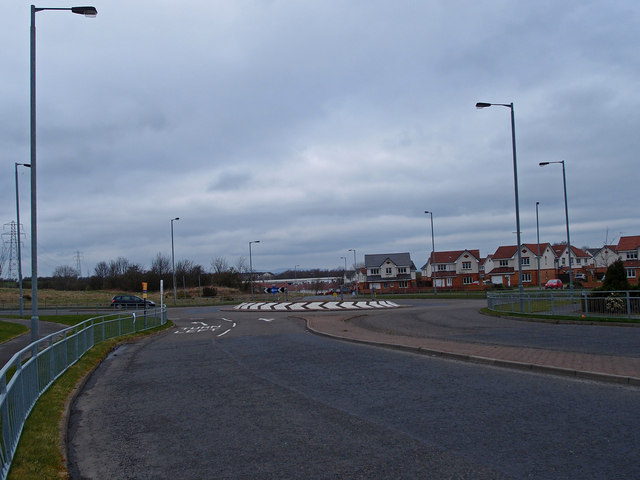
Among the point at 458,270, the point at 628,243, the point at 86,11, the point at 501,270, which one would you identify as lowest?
the point at 501,270

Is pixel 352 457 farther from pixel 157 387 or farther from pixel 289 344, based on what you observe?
pixel 289 344

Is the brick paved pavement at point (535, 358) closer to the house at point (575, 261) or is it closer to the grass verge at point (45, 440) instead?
the grass verge at point (45, 440)

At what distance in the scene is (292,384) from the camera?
11.0 m

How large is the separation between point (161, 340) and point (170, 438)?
16.8 metres

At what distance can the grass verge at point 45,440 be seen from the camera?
586 centimetres

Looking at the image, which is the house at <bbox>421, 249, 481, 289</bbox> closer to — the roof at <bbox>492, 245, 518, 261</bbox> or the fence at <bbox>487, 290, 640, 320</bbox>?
the roof at <bbox>492, 245, 518, 261</bbox>

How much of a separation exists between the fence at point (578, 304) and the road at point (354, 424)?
44.8ft

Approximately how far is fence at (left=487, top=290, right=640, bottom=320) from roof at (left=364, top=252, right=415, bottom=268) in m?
78.8

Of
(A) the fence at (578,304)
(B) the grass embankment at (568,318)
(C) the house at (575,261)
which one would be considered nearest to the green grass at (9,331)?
(B) the grass embankment at (568,318)

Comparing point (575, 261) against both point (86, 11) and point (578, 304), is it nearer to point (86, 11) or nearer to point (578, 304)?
point (578, 304)

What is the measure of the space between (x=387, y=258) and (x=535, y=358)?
99155mm

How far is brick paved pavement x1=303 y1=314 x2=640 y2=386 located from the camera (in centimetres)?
1058

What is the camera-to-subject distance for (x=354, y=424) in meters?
7.65

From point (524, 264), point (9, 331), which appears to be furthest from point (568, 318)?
point (524, 264)
